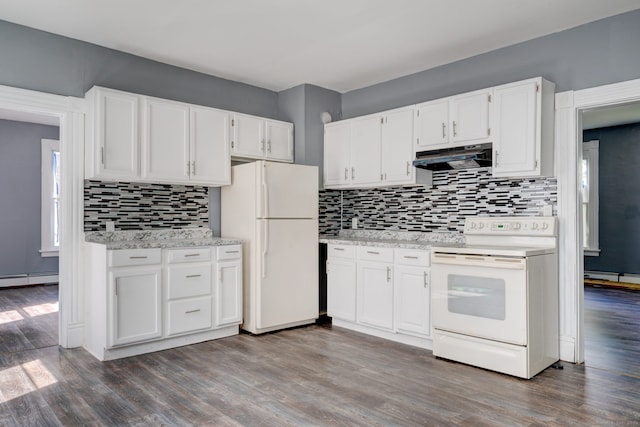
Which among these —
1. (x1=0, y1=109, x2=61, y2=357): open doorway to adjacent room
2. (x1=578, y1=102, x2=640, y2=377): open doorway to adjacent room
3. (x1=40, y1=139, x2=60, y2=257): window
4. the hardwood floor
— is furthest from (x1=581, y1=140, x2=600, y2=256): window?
(x1=40, y1=139, x2=60, y2=257): window

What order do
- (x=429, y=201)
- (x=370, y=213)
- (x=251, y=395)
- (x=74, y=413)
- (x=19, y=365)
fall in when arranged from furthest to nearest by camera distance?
1. (x=370, y=213)
2. (x=429, y=201)
3. (x=19, y=365)
4. (x=251, y=395)
5. (x=74, y=413)

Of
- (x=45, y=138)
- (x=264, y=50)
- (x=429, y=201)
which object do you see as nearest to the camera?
(x=264, y=50)

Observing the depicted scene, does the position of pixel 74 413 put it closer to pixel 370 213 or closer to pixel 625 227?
pixel 370 213

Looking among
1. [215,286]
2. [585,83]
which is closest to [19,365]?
[215,286]

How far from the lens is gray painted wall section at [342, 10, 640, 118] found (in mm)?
3262

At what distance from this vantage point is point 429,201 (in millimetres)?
4473

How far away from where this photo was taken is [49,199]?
7.10 m

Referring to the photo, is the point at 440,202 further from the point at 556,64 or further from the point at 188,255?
the point at 188,255

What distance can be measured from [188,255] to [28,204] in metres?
4.59

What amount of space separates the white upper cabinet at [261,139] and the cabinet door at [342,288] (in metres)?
1.31

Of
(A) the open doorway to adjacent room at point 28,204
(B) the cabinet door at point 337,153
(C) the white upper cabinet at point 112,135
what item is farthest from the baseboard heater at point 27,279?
(B) the cabinet door at point 337,153

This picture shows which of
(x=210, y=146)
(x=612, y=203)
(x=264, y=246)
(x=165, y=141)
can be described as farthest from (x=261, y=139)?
(x=612, y=203)

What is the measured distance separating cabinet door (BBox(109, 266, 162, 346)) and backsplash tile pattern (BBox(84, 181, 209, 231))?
0.66 meters

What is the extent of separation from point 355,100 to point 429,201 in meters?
1.58
